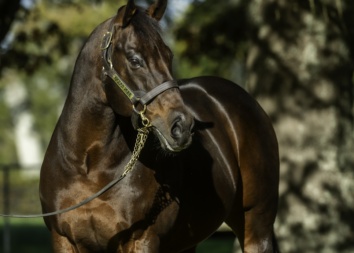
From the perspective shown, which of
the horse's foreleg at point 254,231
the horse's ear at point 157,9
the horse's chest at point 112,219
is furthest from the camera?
the horse's foreleg at point 254,231

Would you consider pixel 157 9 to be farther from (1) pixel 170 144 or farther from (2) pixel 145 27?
(1) pixel 170 144

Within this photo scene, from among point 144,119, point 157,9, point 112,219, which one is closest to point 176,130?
point 144,119

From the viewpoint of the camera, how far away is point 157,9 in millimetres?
4961

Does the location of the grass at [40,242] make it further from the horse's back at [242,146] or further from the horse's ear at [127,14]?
the horse's ear at [127,14]

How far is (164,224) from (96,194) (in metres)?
0.48

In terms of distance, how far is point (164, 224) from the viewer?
196 inches

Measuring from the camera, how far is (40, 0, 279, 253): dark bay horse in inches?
177

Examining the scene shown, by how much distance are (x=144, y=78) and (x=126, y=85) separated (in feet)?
0.36

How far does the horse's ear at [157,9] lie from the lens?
16.2 ft

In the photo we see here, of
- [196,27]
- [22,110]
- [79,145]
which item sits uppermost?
[79,145]

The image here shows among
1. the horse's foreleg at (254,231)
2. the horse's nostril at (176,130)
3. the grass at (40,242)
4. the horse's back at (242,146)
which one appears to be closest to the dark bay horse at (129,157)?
the horse's nostril at (176,130)

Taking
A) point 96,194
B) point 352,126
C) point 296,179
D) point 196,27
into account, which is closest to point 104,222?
point 96,194

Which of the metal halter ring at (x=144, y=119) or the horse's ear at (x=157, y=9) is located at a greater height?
the horse's ear at (x=157, y=9)

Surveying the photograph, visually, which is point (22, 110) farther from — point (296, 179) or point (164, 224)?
point (164, 224)
